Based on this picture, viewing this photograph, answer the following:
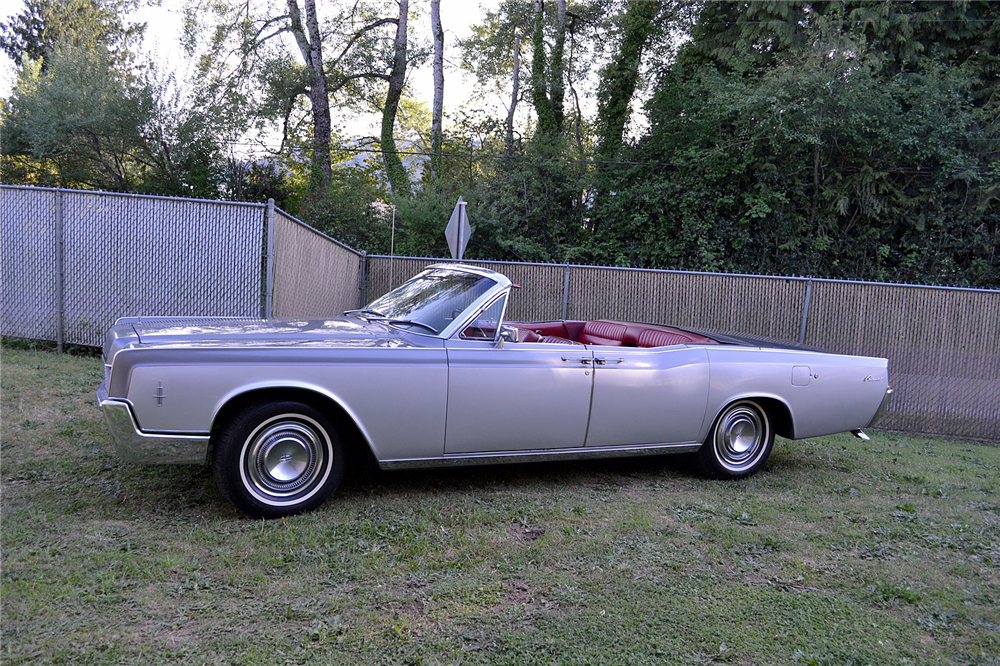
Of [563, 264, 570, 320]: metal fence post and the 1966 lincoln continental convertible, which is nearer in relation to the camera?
the 1966 lincoln continental convertible

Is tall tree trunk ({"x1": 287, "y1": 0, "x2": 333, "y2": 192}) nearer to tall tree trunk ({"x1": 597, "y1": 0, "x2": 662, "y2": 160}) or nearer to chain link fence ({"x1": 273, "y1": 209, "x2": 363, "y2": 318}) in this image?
tall tree trunk ({"x1": 597, "y1": 0, "x2": 662, "y2": 160})

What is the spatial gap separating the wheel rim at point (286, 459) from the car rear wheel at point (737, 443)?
2903 millimetres

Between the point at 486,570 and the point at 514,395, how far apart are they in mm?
1233

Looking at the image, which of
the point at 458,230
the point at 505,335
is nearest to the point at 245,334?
the point at 505,335

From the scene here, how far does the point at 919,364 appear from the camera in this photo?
9117 mm

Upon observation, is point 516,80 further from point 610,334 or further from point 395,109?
point 610,334

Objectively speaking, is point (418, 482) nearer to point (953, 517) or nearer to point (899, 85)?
point (953, 517)

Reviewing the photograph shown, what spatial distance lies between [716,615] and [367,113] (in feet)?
84.5

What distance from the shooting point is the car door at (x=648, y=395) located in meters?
4.61

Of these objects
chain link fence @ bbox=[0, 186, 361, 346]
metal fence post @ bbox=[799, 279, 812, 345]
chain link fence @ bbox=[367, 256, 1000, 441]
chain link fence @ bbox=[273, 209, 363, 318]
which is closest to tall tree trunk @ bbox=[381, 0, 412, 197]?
chain link fence @ bbox=[273, 209, 363, 318]

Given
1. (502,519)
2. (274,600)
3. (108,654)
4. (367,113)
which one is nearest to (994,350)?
(502,519)

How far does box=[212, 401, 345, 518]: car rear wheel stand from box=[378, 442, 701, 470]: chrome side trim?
1.15ft

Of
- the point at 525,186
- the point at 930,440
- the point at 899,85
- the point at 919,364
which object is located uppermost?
the point at 899,85

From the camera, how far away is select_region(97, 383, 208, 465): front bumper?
135 inches
